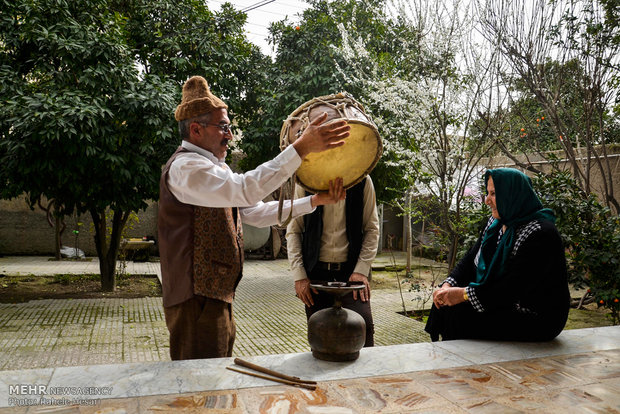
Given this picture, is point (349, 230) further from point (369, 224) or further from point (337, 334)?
point (337, 334)

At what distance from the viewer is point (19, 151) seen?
21.1ft

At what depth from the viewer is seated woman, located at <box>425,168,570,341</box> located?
304cm

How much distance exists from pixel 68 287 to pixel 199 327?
707cm

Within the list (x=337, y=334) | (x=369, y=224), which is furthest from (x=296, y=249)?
(x=337, y=334)

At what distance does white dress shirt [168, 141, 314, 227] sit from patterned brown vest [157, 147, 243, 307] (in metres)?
0.12

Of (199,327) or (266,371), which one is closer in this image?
(266,371)

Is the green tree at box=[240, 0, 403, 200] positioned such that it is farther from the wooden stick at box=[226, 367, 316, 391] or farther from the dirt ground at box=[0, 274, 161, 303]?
the wooden stick at box=[226, 367, 316, 391]

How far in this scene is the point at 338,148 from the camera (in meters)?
2.58

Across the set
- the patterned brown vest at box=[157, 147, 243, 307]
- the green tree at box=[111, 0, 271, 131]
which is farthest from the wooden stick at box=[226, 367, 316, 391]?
the green tree at box=[111, 0, 271, 131]

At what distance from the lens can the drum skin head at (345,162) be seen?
258 cm

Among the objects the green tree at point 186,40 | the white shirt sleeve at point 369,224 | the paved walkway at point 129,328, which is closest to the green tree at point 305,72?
the green tree at point 186,40

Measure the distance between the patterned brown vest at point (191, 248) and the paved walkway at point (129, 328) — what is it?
276cm

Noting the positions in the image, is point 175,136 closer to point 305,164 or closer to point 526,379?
point 305,164

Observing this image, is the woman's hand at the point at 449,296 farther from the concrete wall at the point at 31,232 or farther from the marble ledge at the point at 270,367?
the concrete wall at the point at 31,232
